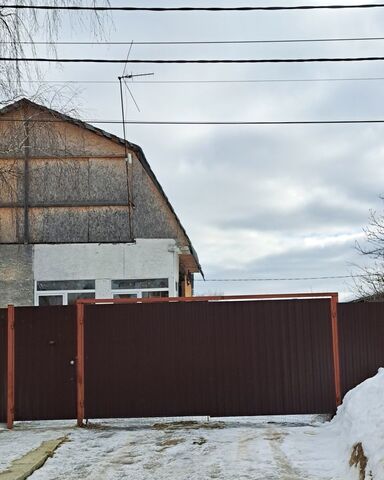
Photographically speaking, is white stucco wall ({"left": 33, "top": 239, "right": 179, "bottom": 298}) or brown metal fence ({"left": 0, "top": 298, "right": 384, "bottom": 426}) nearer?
brown metal fence ({"left": 0, "top": 298, "right": 384, "bottom": 426})

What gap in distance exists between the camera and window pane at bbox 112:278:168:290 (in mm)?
16531

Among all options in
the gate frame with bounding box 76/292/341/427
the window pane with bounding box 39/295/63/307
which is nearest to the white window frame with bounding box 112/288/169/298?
the window pane with bounding box 39/295/63/307

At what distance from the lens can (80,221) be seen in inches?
666

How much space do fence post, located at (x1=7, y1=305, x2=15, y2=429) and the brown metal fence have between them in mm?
36

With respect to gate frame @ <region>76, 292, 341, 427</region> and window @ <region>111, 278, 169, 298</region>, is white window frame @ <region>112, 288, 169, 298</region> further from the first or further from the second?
gate frame @ <region>76, 292, 341, 427</region>

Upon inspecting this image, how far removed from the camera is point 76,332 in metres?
9.98

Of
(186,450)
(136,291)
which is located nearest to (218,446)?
(186,450)

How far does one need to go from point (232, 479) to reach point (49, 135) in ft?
40.5

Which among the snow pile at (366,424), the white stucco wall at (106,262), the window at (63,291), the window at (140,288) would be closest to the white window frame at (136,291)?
the window at (140,288)

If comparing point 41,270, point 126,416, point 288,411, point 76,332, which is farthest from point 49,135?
point 288,411

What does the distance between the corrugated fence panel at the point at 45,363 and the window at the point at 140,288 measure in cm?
647

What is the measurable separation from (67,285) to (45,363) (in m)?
6.77

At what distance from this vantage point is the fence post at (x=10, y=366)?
9859 mm

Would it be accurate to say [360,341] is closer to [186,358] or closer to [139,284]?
[186,358]
